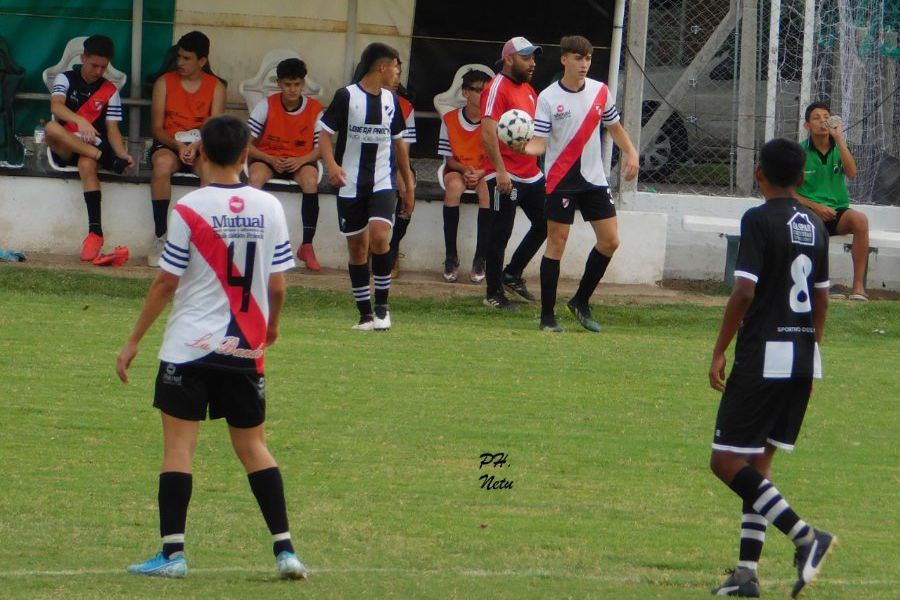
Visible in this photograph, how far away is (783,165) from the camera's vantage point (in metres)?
5.75

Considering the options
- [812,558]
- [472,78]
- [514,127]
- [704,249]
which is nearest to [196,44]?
[472,78]

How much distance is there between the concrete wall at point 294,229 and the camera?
14.1 metres

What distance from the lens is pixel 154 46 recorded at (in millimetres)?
15180

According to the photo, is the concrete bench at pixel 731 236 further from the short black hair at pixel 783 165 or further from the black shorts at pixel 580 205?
the short black hair at pixel 783 165

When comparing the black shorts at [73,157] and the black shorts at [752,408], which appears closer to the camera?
the black shorts at [752,408]

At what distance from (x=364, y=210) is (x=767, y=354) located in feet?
19.1

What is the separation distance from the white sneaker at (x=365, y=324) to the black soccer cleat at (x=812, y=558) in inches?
238

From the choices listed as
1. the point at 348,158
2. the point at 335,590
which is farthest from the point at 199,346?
the point at 348,158

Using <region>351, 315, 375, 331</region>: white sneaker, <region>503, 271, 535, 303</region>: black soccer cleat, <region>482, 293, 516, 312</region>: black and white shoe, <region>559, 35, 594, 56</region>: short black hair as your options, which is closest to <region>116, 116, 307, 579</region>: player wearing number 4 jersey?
<region>351, 315, 375, 331</region>: white sneaker

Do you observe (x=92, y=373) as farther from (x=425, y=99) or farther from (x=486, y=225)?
(x=425, y=99)

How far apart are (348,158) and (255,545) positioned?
515 centimetres

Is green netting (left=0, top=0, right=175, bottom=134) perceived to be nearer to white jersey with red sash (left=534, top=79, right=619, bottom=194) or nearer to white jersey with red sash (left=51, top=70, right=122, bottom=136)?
white jersey with red sash (left=51, top=70, right=122, bottom=136)

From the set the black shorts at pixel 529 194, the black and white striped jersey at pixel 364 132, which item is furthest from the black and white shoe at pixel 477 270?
the black and white striped jersey at pixel 364 132

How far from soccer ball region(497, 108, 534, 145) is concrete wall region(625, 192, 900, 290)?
335 cm
